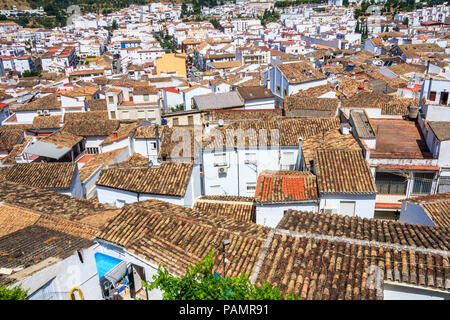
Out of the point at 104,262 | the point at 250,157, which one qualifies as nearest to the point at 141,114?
the point at 250,157

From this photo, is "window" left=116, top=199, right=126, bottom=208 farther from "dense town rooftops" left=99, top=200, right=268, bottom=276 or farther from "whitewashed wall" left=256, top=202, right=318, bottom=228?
"whitewashed wall" left=256, top=202, right=318, bottom=228

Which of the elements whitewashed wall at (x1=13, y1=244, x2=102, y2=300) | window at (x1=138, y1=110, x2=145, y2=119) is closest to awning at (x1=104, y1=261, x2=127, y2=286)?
whitewashed wall at (x1=13, y1=244, x2=102, y2=300)

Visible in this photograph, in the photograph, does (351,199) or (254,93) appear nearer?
(351,199)

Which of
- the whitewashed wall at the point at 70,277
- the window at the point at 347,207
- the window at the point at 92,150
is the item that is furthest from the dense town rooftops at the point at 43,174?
the window at the point at 347,207

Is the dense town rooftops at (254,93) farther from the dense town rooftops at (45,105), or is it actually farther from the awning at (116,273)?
the awning at (116,273)

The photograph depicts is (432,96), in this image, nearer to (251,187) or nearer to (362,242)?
(251,187)

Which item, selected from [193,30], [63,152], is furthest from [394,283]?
[193,30]

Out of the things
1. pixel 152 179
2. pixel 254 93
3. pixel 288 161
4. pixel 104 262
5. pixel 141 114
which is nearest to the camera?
pixel 104 262
